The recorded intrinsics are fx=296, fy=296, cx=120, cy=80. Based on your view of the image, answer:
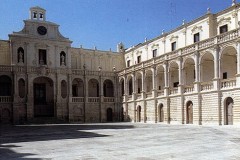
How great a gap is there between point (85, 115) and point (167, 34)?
17164 mm

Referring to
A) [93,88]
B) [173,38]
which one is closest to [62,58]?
[93,88]

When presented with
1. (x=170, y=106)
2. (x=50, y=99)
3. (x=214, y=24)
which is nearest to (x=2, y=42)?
(x=50, y=99)

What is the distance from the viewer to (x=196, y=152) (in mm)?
10844

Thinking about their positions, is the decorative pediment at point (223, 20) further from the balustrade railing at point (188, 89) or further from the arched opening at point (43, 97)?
the arched opening at point (43, 97)

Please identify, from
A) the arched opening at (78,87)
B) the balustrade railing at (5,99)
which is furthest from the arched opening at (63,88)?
the balustrade railing at (5,99)

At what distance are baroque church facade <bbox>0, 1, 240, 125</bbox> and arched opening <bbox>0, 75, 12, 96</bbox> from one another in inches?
5.3

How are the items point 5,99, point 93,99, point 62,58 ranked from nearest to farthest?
point 5,99, point 62,58, point 93,99

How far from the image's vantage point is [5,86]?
4247cm

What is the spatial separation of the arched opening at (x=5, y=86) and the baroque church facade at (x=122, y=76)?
0.44 feet

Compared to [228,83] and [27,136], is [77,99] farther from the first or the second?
[27,136]

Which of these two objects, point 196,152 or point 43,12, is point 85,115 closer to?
point 43,12

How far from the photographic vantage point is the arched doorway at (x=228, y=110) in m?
27.9

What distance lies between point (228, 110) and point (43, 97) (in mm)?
27837

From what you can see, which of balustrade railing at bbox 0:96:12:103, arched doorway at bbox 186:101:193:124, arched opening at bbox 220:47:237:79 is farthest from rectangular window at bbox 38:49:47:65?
arched opening at bbox 220:47:237:79
